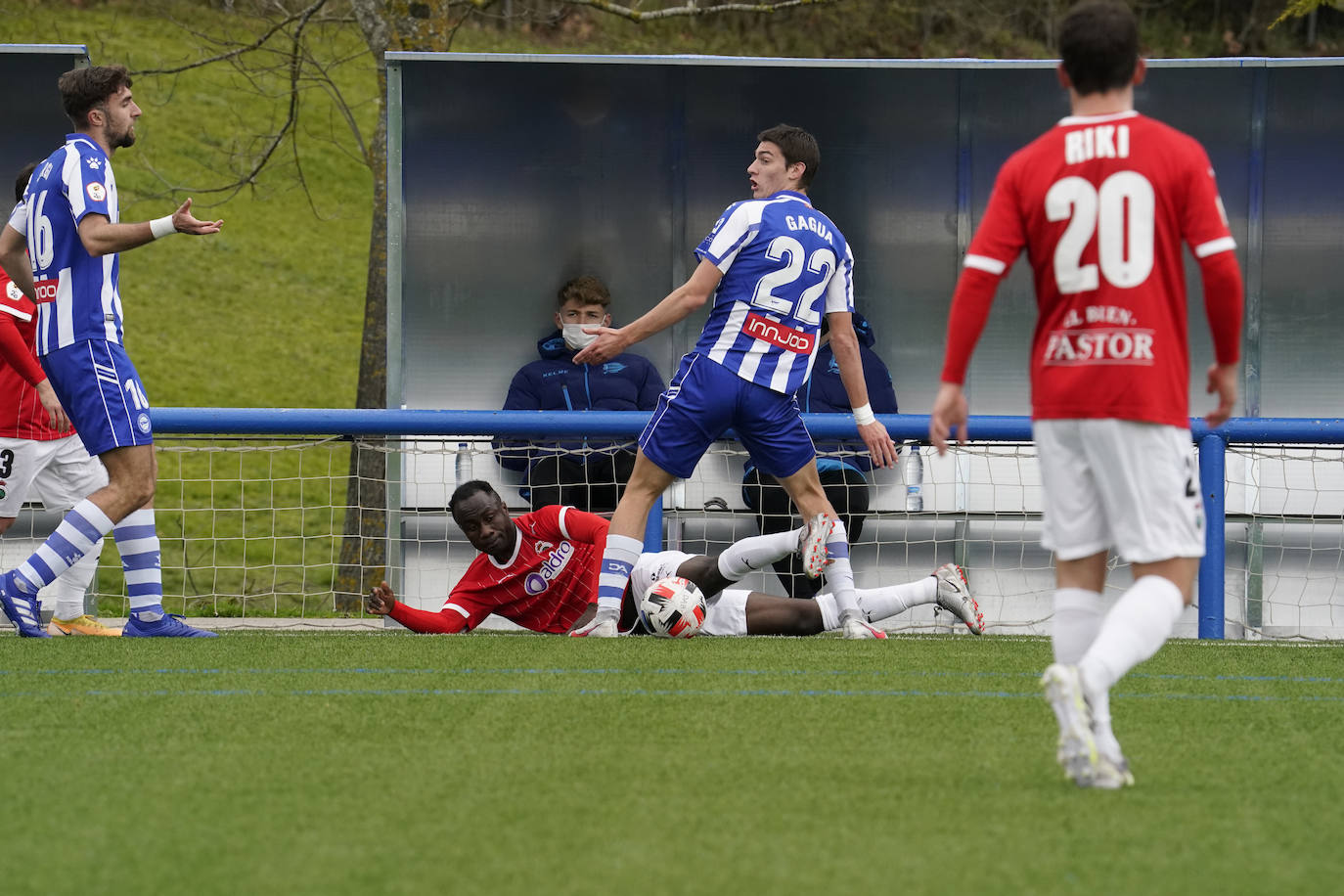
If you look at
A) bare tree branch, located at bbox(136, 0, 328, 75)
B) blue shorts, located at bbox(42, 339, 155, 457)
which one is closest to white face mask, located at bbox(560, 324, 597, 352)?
blue shorts, located at bbox(42, 339, 155, 457)

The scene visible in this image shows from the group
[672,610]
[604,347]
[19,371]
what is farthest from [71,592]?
[604,347]

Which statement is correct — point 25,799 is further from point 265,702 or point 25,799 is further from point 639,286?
point 639,286

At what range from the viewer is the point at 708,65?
8664 mm

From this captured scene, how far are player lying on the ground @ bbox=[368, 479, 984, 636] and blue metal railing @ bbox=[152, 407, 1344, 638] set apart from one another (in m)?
0.59

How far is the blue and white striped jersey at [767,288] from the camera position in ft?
19.9

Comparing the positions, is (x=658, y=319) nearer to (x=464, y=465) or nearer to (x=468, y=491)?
(x=468, y=491)

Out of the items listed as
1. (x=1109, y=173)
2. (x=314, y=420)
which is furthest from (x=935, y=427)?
(x=314, y=420)

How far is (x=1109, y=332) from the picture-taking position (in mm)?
3449

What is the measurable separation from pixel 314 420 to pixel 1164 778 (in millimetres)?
4831

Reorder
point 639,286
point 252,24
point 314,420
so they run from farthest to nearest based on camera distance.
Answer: point 252,24
point 639,286
point 314,420

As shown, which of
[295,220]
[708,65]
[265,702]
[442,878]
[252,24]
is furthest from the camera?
[295,220]

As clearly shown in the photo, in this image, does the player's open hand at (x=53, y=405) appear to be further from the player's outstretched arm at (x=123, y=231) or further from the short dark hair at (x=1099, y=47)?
the short dark hair at (x=1099, y=47)

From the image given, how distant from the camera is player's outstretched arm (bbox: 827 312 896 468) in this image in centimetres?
625

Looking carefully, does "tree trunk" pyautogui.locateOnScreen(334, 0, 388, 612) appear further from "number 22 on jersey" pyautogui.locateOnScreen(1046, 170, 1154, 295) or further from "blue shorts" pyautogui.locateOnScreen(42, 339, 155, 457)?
"number 22 on jersey" pyautogui.locateOnScreen(1046, 170, 1154, 295)
